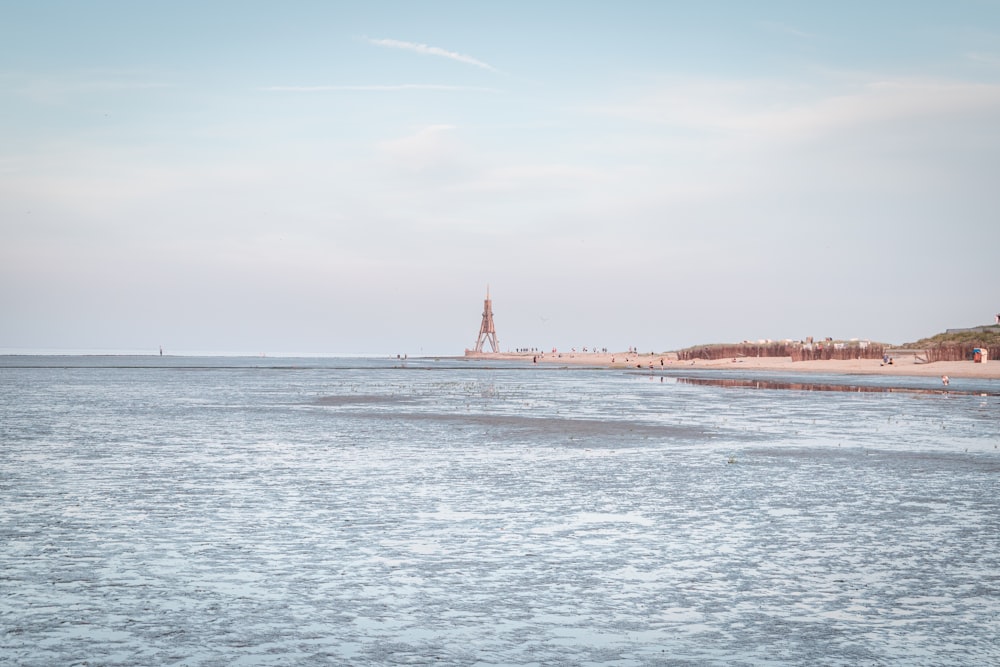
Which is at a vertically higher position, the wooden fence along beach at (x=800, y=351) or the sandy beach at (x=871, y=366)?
the wooden fence along beach at (x=800, y=351)

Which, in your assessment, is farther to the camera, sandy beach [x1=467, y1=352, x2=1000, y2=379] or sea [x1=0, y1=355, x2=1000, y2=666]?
sandy beach [x1=467, y1=352, x2=1000, y2=379]

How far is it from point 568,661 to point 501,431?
20.4 metres

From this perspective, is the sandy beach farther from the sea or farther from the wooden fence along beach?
the sea

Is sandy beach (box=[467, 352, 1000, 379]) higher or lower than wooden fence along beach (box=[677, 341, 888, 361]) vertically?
lower

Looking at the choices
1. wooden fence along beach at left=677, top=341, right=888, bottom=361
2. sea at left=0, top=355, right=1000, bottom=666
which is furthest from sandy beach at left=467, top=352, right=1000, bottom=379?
sea at left=0, top=355, right=1000, bottom=666

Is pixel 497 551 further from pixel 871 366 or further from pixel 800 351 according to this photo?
pixel 800 351

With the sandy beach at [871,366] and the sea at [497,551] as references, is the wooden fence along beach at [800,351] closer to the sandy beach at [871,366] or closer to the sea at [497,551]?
the sandy beach at [871,366]

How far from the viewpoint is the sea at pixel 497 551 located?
780 cm

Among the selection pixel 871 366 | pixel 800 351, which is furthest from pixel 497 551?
pixel 800 351

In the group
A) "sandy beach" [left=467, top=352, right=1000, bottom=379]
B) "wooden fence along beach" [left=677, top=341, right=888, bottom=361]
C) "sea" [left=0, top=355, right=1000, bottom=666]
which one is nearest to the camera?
"sea" [left=0, top=355, right=1000, bottom=666]

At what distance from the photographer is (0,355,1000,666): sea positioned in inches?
307

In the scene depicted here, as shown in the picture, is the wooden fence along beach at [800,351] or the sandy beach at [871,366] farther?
the wooden fence along beach at [800,351]

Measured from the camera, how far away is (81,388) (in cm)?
5438

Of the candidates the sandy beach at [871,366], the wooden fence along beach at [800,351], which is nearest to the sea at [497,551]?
the sandy beach at [871,366]
